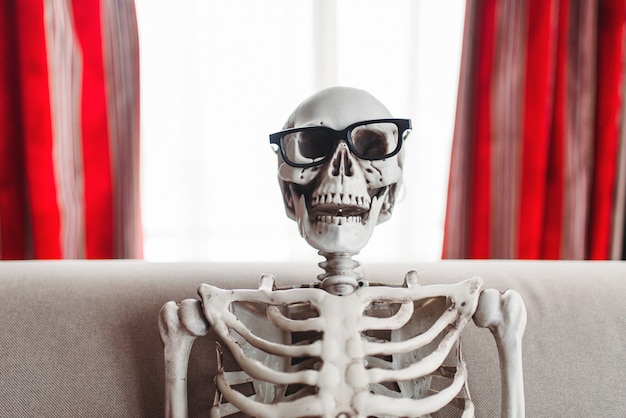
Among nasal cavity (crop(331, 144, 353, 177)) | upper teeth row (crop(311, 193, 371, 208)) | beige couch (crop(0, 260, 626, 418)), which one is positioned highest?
nasal cavity (crop(331, 144, 353, 177))

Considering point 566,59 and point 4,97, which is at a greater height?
point 566,59

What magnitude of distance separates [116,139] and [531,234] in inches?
58.1

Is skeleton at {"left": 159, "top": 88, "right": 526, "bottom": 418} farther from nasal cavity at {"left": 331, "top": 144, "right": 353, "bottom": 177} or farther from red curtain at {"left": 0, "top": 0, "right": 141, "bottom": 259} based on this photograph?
red curtain at {"left": 0, "top": 0, "right": 141, "bottom": 259}

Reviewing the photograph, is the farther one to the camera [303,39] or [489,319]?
[303,39]

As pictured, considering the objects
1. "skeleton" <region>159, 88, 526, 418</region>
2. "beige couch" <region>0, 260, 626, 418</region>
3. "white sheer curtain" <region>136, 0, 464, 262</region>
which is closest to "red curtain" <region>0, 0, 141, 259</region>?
"white sheer curtain" <region>136, 0, 464, 262</region>

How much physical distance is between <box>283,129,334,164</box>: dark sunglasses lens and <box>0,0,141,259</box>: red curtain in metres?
1.10

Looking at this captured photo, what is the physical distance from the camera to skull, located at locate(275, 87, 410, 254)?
72 cm

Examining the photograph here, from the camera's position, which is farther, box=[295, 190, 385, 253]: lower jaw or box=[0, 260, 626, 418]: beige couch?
box=[0, 260, 626, 418]: beige couch

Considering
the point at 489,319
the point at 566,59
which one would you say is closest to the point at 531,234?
the point at 566,59

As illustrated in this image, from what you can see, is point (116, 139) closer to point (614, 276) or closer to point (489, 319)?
point (489, 319)

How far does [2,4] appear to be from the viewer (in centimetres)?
154

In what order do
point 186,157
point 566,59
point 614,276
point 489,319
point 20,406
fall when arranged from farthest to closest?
1. point 186,157
2. point 566,59
3. point 614,276
4. point 20,406
5. point 489,319

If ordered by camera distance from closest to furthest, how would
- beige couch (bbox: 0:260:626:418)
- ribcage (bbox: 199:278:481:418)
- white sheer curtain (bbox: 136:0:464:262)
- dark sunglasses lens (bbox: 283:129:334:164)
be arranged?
ribcage (bbox: 199:278:481:418), dark sunglasses lens (bbox: 283:129:334:164), beige couch (bbox: 0:260:626:418), white sheer curtain (bbox: 136:0:464:262)

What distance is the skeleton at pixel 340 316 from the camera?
65 centimetres
